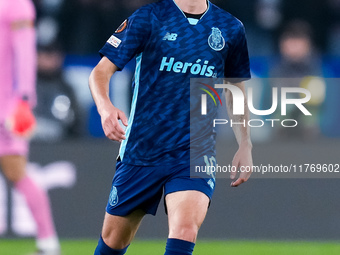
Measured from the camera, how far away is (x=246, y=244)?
26.5 feet

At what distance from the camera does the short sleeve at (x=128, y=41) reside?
14.4 ft

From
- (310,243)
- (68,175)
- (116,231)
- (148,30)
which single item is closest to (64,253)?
(68,175)

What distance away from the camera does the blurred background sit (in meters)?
8.20

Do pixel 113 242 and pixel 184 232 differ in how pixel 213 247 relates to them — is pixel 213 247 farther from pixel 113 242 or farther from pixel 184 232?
pixel 184 232

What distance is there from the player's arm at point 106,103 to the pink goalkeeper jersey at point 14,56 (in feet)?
9.50

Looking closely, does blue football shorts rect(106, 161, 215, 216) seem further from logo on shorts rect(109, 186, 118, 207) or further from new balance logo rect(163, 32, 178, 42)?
new balance logo rect(163, 32, 178, 42)

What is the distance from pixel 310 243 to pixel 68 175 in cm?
250

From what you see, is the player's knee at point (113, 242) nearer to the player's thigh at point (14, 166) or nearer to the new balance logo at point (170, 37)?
the new balance logo at point (170, 37)

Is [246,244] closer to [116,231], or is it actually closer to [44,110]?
[44,110]

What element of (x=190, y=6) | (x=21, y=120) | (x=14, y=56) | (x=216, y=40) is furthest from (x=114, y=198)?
(x=14, y=56)

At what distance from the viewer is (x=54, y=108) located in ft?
27.6

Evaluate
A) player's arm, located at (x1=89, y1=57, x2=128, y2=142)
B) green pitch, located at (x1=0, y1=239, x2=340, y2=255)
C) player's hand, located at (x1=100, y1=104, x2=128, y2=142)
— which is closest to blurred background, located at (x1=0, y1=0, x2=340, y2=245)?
green pitch, located at (x1=0, y1=239, x2=340, y2=255)

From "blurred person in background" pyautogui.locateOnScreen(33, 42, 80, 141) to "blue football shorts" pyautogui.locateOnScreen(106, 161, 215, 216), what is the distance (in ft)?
12.5

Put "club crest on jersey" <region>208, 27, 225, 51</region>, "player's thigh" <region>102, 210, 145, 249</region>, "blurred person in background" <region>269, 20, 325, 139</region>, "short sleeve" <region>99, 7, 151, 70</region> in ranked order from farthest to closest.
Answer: "blurred person in background" <region>269, 20, 325, 139</region>
"player's thigh" <region>102, 210, 145, 249</region>
"club crest on jersey" <region>208, 27, 225, 51</region>
"short sleeve" <region>99, 7, 151, 70</region>
